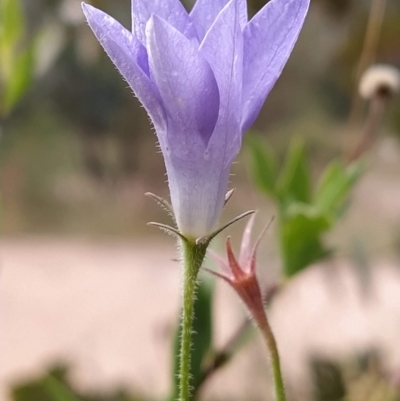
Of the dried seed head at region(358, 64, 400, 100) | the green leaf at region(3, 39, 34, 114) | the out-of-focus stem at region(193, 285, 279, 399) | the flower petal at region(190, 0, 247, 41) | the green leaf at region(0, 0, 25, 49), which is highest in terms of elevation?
the green leaf at region(0, 0, 25, 49)

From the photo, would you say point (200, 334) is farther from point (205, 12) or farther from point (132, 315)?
point (132, 315)

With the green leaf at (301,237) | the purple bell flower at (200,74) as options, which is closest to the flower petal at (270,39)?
the purple bell flower at (200,74)

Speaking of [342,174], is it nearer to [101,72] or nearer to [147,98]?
[147,98]

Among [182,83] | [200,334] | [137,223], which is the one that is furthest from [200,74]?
[137,223]

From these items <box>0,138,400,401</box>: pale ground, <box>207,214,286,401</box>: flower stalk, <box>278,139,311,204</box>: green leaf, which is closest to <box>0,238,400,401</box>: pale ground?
<box>0,138,400,401</box>: pale ground

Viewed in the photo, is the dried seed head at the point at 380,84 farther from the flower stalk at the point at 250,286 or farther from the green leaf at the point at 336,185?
the flower stalk at the point at 250,286

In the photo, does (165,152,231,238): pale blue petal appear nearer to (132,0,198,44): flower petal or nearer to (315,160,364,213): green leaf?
(132,0,198,44): flower petal
